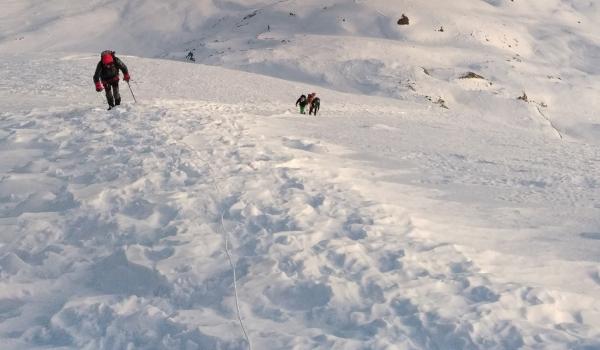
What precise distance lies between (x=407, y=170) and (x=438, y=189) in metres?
1.31

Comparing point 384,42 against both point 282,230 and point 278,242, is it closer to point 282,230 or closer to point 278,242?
point 282,230

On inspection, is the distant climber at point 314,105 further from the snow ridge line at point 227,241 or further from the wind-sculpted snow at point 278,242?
the snow ridge line at point 227,241

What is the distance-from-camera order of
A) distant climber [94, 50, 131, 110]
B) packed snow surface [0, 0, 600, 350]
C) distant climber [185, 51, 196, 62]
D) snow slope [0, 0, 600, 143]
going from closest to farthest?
packed snow surface [0, 0, 600, 350] → distant climber [94, 50, 131, 110] → snow slope [0, 0, 600, 143] → distant climber [185, 51, 196, 62]

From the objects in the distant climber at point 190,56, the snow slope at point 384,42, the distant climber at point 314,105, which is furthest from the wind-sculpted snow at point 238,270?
the distant climber at point 190,56

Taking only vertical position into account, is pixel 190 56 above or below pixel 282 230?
below

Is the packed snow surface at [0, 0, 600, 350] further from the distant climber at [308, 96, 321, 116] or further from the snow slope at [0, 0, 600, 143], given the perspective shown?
the snow slope at [0, 0, 600, 143]

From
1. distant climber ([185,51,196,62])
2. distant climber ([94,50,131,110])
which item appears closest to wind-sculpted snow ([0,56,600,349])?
distant climber ([94,50,131,110])

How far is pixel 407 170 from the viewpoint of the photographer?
425 inches

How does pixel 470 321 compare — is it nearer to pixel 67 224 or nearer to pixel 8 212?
pixel 67 224

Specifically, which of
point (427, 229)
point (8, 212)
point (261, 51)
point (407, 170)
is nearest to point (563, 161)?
point (407, 170)

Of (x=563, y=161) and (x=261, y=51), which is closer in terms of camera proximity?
(x=563, y=161)

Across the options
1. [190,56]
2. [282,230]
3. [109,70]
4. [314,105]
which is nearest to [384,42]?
[190,56]

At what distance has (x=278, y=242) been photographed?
21.5ft

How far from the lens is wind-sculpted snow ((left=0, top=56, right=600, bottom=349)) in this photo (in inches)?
197
